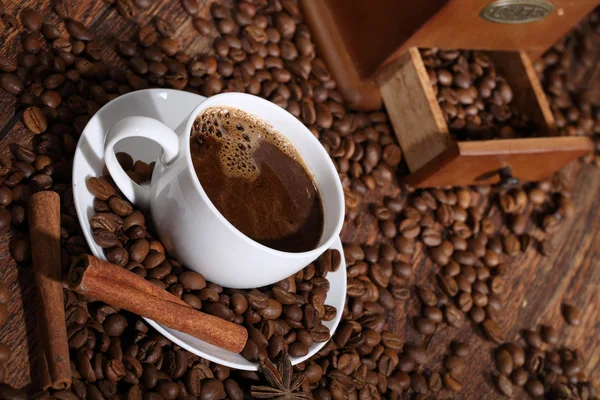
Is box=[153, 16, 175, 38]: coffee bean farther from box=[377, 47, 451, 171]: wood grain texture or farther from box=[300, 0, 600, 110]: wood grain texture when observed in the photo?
box=[377, 47, 451, 171]: wood grain texture

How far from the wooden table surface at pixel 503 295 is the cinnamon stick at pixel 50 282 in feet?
0.26

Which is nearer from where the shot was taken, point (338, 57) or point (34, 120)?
point (34, 120)

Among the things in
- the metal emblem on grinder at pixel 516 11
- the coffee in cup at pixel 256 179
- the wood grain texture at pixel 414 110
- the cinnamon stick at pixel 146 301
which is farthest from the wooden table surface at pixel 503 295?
the metal emblem on grinder at pixel 516 11

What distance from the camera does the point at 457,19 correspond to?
1450mm

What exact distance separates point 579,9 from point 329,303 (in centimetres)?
107

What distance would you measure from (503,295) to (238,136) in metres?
0.90

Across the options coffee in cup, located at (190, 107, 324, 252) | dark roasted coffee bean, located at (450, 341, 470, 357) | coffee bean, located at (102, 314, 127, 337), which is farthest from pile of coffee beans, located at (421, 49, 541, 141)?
coffee bean, located at (102, 314, 127, 337)

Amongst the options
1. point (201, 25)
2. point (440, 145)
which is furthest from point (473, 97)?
point (201, 25)

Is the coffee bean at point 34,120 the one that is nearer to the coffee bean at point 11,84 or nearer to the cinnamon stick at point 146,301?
the coffee bean at point 11,84

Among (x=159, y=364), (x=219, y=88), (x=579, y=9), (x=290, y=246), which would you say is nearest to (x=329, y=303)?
(x=290, y=246)

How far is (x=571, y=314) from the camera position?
163 centimetres

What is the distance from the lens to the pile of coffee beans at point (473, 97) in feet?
5.38

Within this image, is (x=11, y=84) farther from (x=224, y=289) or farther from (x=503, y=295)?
(x=503, y=295)

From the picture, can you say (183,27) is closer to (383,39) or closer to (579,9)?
(383,39)
